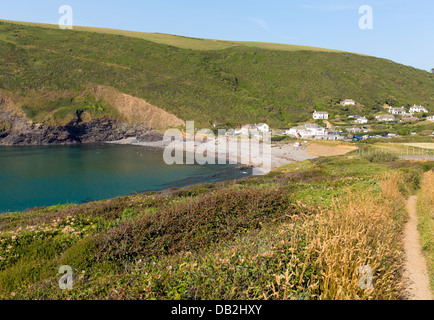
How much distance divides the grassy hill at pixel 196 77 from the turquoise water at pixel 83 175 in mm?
24606

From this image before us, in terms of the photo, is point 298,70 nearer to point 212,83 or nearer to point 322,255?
point 212,83

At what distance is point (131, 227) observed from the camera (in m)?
6.39

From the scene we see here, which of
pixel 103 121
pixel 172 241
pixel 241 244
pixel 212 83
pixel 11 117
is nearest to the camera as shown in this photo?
pixel 241 244

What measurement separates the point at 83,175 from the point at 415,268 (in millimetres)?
46659

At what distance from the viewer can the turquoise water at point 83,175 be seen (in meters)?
33.8

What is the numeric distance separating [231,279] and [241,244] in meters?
1.25

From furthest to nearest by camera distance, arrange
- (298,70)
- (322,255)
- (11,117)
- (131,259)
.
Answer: (298,70) → (11,117) → (131,259) → (322,255)

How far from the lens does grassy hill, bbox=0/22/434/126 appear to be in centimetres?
8550

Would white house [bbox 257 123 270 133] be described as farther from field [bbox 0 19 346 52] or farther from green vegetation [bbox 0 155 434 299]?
field [bbox 0 19 346 52]

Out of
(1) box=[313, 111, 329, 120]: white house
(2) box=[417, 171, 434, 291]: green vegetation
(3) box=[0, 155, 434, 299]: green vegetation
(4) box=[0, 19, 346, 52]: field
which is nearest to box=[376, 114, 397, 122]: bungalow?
(1) box=[313, 111, 329, 120]: white house

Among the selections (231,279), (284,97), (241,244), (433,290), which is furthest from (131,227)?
(284,97)

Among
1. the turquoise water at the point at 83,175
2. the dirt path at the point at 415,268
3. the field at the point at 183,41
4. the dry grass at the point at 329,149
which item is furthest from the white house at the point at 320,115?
the dirt path at the point at 415,268

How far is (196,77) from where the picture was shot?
109188 mm

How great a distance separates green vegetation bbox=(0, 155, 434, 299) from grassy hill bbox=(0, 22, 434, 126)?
77.7 metres
